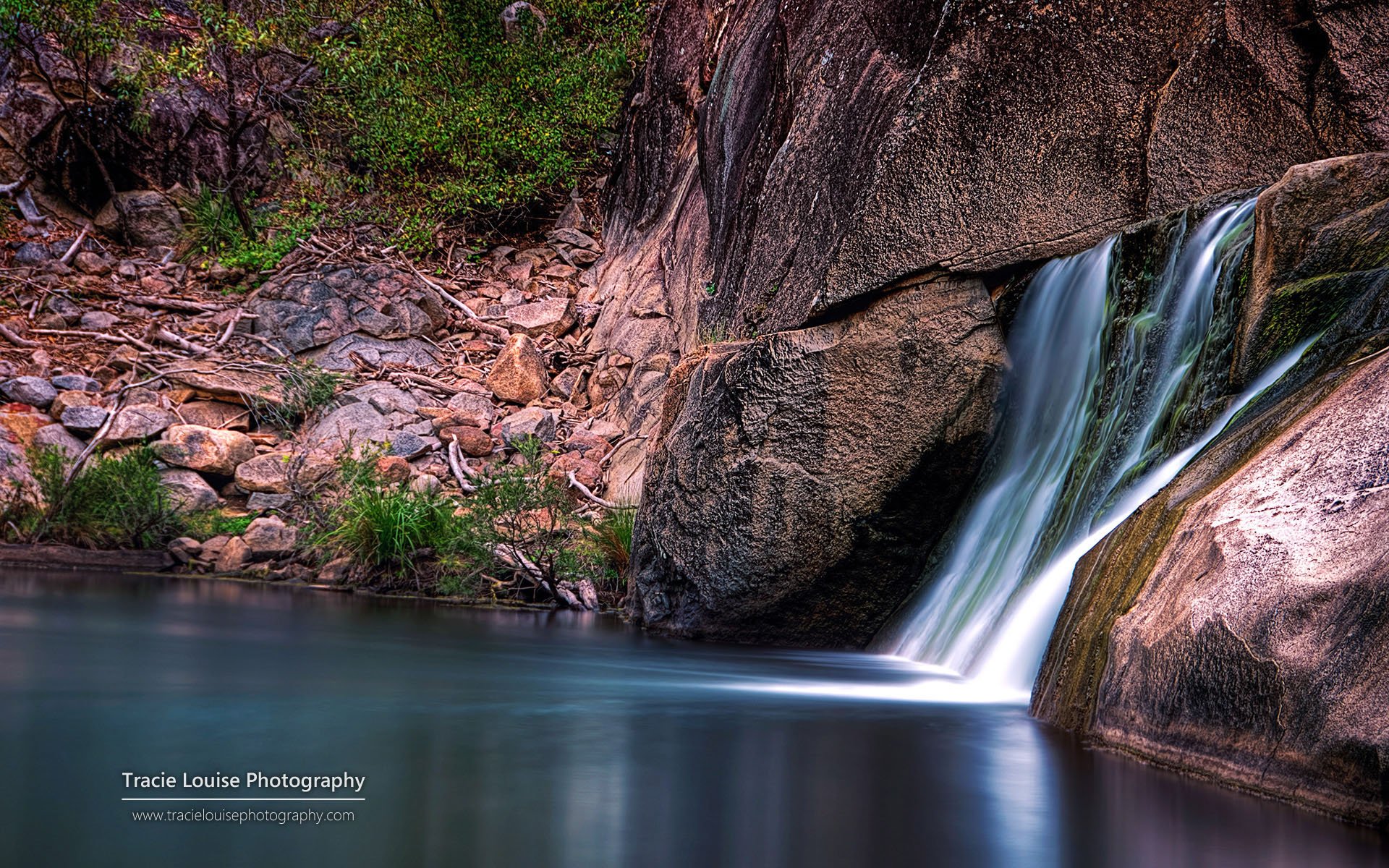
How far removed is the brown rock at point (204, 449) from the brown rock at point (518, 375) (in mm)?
2862

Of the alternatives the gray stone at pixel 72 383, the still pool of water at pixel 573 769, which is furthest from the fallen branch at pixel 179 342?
the still pool of water at pixel 573 769

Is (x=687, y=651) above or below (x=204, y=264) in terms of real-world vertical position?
below

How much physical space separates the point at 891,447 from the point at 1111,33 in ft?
7.99

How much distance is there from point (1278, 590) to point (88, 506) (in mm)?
10283

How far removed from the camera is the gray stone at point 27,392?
458 inches

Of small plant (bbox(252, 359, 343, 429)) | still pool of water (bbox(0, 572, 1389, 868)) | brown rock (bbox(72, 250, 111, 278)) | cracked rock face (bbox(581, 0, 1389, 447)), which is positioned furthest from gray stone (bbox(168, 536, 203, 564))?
cracked rock face (bbox(581, 0, 1389, 447))

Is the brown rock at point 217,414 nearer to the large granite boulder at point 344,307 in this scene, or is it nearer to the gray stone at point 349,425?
the gray stone at point 349,425

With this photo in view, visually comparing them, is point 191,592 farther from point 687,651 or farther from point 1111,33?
point 1111,33

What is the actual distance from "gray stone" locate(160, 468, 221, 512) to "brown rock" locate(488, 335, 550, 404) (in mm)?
3364

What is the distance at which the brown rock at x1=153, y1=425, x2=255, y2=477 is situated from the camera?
10.9 metres

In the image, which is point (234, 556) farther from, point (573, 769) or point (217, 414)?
point (573, 769)

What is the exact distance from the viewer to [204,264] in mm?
14320

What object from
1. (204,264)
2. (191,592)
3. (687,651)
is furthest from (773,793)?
(204,264)

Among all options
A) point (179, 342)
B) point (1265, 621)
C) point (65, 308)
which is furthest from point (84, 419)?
point (1265, 621)
